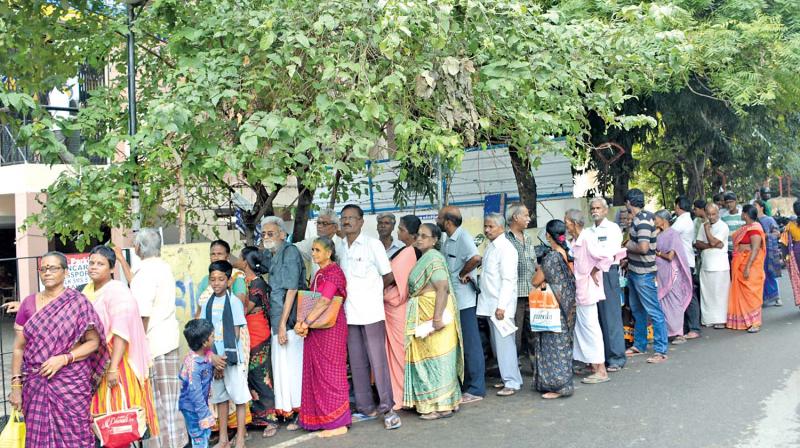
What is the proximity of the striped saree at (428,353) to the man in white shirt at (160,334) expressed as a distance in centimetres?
197

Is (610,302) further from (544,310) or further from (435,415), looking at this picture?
(435,415)

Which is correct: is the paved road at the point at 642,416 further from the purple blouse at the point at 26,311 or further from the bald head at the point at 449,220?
the purple blouse at the point at 26,311

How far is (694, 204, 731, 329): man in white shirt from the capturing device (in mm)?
9508

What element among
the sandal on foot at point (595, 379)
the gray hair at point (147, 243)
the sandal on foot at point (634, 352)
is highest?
the gray hair at point (147, 243)

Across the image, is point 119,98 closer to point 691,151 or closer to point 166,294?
point 166,294

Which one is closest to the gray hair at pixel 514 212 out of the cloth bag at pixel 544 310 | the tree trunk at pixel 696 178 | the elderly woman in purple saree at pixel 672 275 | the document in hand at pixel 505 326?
the cloth bag at pixel 544 310

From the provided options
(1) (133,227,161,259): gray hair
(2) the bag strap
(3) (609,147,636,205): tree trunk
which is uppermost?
(3) (609,147,636,205): tree trunk

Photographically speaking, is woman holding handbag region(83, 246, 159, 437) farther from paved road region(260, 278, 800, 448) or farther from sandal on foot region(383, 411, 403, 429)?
sandal on foot region(383, 411, 403, 429)

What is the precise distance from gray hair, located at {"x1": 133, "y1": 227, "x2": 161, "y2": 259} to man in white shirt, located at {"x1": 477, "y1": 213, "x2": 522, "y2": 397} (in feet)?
9.82

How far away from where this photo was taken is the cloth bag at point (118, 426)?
4.72m

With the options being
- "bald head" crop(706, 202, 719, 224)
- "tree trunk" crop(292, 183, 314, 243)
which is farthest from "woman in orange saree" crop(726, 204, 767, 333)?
"tree trunk" crop(292, 183, 314, 243)

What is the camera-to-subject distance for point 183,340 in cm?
628

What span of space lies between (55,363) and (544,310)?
420cm

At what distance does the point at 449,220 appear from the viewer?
689cm
